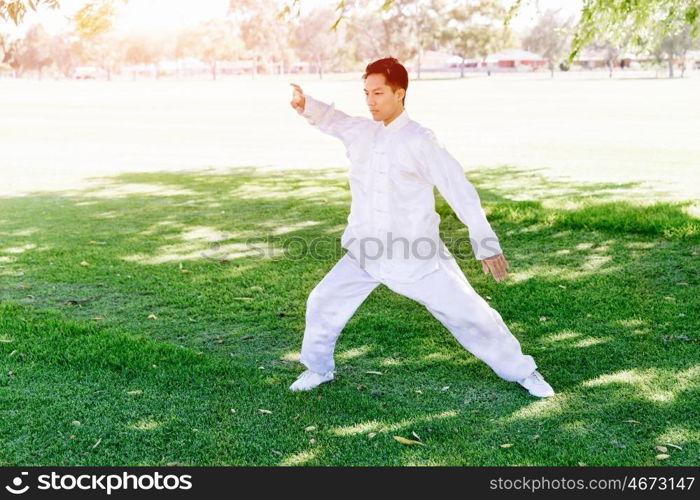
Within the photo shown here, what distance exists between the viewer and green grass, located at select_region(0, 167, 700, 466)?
13.7 feet

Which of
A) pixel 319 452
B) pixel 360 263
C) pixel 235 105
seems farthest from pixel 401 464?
pixel 235 105

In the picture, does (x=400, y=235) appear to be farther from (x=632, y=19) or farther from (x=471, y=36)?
(x=471, y=36)

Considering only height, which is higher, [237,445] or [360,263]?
[360,263]

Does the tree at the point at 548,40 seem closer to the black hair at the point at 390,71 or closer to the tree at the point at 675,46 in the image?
the tree at the point at 675,46

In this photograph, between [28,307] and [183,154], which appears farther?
[183,154]

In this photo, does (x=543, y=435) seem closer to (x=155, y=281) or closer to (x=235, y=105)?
(x=155, y=281)

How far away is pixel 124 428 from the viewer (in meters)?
4.36

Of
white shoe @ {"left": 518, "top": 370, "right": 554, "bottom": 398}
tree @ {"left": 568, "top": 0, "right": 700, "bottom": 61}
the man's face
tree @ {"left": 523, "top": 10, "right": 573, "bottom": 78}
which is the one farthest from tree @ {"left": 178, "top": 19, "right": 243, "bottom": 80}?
white shoe @ {"left": 518, "top": 370, "right": 554, "bottom": 398}

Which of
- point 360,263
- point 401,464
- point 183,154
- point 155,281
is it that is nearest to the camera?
point 401,464

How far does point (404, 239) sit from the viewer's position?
4500 millimetres

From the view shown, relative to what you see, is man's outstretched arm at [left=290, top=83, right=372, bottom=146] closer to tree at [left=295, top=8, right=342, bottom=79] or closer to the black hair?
the black hair

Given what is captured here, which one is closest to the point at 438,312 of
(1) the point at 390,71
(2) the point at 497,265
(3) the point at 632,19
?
(2) the point at 497,265

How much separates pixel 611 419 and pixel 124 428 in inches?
106

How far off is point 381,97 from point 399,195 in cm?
55
